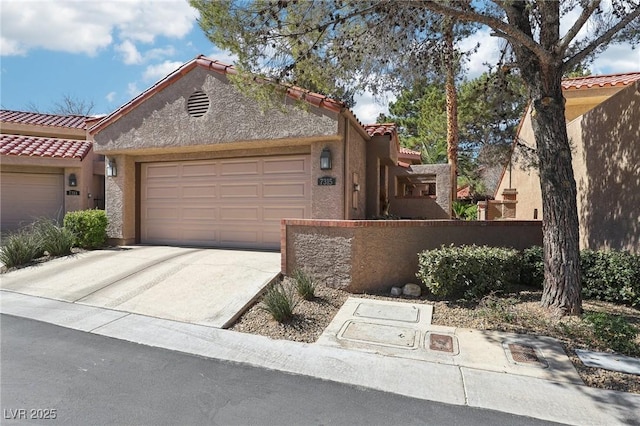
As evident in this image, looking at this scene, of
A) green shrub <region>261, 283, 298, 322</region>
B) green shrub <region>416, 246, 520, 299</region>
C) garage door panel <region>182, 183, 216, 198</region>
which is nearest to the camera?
green shrub <region>261, 283, 298, 322</region>

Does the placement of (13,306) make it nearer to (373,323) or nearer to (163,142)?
(163,142)

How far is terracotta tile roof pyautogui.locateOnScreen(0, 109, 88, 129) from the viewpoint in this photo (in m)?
18.0

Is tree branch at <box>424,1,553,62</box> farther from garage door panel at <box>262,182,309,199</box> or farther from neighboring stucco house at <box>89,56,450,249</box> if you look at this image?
garage door panel at <box>262,182,309,199</box>

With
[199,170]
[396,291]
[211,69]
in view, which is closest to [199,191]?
[199,170]

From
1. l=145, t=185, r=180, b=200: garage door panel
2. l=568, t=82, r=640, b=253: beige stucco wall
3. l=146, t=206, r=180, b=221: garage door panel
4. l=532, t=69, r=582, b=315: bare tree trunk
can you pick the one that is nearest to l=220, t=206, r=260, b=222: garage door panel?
l=146, t=206, r=180, b=221: garage door panel

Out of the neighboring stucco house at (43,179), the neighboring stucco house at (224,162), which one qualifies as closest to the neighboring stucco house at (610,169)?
the neighboring stucco house at (224,162)

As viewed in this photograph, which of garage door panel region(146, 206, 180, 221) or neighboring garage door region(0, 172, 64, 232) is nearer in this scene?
garage door panel region(146, 206, 180, 221)

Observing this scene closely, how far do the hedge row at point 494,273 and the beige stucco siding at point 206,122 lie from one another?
13.1ft

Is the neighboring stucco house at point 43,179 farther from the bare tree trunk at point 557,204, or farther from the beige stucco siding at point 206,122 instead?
the bare tree trunk at point 557,204

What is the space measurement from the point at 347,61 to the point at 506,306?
5.56m

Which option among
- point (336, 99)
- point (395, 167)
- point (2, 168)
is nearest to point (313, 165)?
point (336, 99)

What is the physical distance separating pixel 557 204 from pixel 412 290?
3.03m

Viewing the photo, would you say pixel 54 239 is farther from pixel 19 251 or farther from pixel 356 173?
pixel 356 173

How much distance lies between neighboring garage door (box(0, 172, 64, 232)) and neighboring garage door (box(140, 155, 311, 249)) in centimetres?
503
